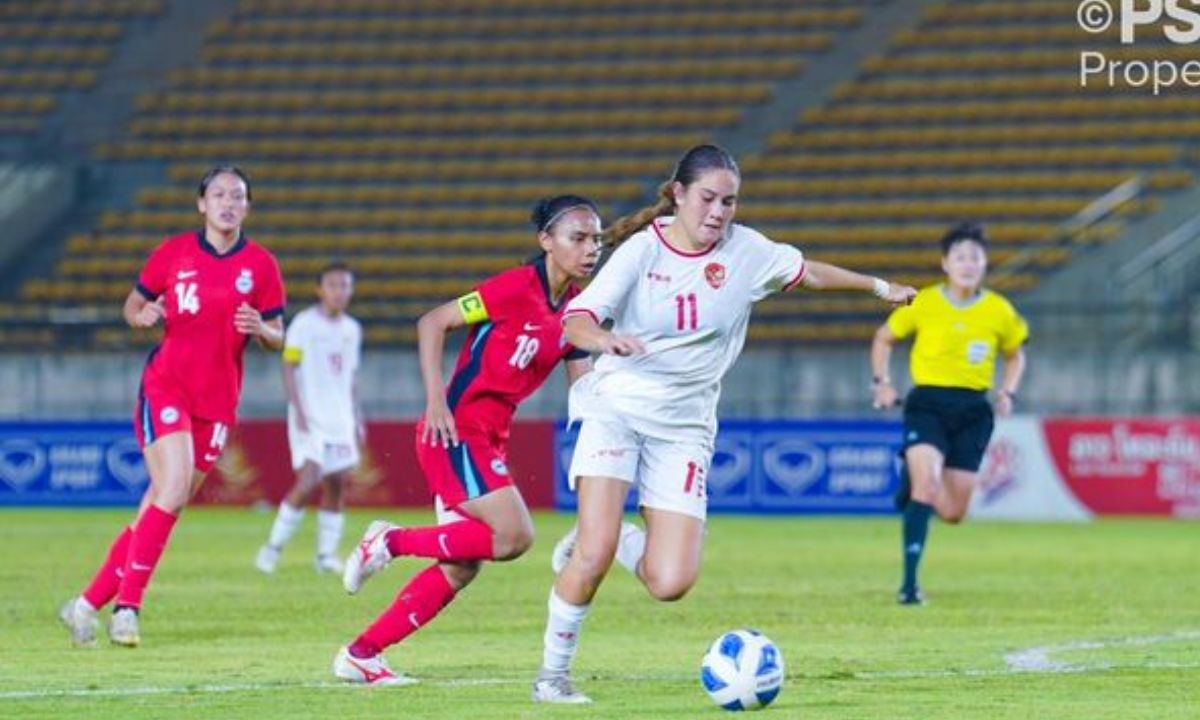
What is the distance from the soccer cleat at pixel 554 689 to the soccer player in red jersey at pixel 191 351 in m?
3.76

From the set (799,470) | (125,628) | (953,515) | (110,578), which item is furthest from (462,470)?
(799,470)

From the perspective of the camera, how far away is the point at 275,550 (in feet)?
64.2

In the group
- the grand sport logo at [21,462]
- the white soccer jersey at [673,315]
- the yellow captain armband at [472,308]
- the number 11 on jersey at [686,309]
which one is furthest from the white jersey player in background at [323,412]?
the grand sport logo at [21,462]

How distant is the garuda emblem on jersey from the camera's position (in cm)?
1014

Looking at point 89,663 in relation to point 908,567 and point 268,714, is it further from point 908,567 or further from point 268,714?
point 908,567

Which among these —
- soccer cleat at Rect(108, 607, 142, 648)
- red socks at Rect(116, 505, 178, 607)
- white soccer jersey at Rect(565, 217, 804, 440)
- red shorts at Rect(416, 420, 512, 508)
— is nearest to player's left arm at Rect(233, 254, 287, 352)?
red socks at Rect(116, 505, 178, 607)

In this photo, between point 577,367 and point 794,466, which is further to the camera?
point 794,466

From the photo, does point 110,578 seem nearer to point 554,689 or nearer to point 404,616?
point 404,616

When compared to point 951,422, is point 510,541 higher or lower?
lower

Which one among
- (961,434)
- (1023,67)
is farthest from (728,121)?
(961,434)

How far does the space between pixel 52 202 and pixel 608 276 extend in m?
28.9

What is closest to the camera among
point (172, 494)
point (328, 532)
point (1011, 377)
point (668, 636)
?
point (172, 494)

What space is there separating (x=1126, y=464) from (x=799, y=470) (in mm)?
3612

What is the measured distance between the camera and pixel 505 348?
441 inches
